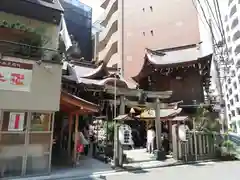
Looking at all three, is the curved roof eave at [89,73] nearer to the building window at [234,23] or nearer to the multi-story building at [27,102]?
the multi-story building at [27,102]

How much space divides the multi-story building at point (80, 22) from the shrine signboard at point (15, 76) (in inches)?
831

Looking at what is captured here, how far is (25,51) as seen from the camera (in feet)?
27.9

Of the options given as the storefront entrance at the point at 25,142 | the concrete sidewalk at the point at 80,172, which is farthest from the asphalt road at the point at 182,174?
the storefront entrance at the point at 25,142

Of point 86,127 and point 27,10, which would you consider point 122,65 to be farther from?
point 27,10

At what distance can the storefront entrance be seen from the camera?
7570 millimetres

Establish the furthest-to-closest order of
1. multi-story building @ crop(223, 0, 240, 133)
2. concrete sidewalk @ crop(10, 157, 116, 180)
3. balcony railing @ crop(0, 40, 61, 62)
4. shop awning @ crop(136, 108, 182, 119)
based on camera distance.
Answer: multi-story building @ crop(223, 0, 240, 133) → shop awning @ crop(136, 108, 182, 119) → balcony railing @ crop(0, 40, 61, 62) → concrete sidewalk @ crop(10, 157, 116, 180)

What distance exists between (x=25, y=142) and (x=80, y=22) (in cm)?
2546

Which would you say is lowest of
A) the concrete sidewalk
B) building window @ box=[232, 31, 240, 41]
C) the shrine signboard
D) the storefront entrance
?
the concrete sidewalk

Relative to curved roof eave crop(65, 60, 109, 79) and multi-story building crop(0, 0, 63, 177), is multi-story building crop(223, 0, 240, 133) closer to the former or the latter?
curved roof eave crop(65, 60, 109, 79)

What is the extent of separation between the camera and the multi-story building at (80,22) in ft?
94.1

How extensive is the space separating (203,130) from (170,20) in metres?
17.2

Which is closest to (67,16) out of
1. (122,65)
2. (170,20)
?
(122,65)

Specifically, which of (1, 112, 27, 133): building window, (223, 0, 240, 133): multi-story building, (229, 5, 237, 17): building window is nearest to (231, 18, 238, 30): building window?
(223, 0, 240, 133): multi-story building

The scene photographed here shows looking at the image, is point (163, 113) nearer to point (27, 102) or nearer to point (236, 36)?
point (27, 102)
